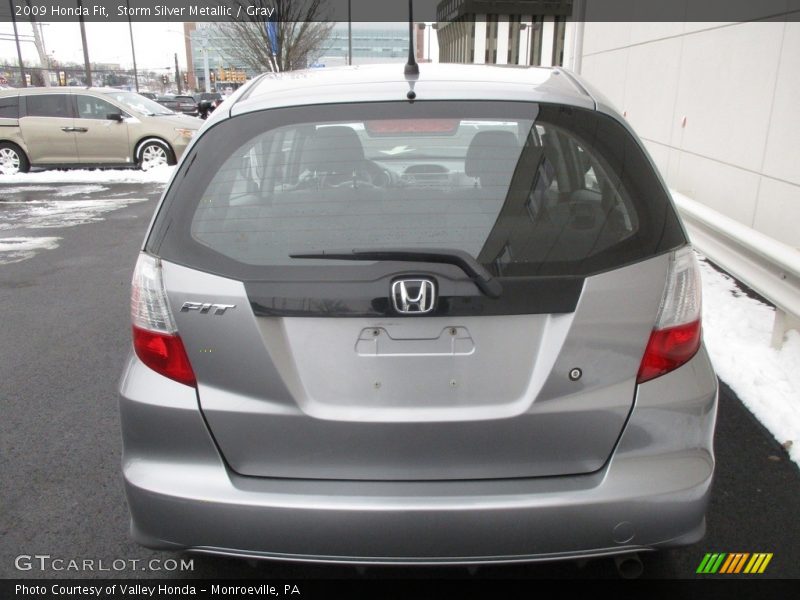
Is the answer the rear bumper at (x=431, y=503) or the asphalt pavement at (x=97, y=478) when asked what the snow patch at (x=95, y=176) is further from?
the rear bumper at (x=431, y=503)

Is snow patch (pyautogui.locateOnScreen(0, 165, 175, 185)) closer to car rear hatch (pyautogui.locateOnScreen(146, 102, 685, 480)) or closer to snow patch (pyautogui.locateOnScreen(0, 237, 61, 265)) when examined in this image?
snow patch (pyautogui.locateOnScreen(0, 237, 61, 265))

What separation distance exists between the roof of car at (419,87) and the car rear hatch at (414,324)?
329mm

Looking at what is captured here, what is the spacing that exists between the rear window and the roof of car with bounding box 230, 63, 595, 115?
55 millimetres

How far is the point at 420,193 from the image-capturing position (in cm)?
212

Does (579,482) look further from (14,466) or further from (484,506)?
(14,466)

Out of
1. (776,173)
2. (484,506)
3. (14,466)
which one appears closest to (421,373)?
(484,506)

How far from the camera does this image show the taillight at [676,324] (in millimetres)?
2025

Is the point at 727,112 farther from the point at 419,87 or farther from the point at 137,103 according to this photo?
the point at 137,103

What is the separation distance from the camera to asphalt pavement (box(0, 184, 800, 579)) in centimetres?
264

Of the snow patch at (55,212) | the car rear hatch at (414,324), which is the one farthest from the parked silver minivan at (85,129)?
the car rear hatch at (414,324)

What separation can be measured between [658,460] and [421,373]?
742 mm

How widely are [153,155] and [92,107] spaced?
1589 millimetres

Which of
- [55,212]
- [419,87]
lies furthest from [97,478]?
[55,212]

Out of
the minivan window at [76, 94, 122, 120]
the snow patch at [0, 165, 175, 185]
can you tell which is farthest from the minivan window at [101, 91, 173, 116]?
the snow patch at [0, 165, 175, 185]
